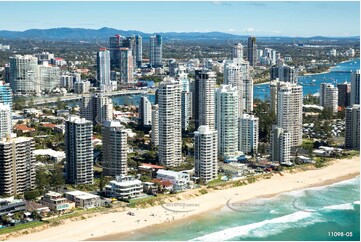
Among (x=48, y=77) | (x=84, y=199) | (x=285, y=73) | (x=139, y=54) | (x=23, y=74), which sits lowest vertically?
(x=84, y=199)

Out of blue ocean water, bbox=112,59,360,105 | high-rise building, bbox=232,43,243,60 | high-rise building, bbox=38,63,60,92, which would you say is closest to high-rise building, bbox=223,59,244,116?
blue ocean water, bbox=112,59,360,105

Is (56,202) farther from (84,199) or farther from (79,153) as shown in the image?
(79,153)

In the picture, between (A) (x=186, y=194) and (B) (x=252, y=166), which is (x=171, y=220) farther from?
(B) (x=252, y=166)

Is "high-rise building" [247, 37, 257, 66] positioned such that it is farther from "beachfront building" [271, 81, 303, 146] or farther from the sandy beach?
the sandy beach

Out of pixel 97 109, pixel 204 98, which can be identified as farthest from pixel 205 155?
pixel 97 109

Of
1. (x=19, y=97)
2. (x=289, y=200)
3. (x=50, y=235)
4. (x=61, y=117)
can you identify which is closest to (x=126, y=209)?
(x=50, y=235)
